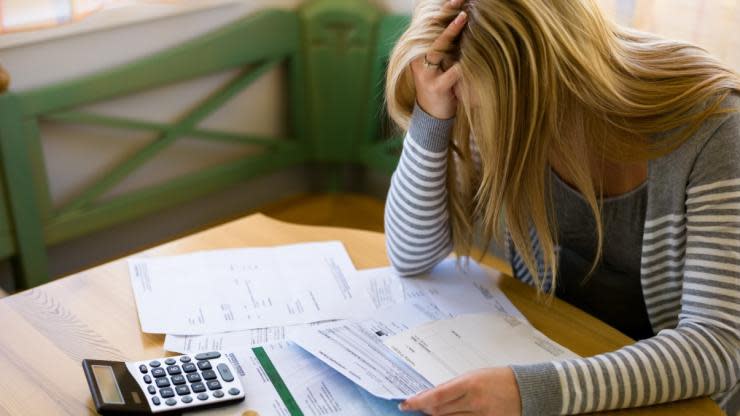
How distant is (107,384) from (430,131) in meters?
0.55

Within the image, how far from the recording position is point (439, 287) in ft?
4.07

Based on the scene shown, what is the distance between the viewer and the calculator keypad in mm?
949

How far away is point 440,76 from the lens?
3.74ft

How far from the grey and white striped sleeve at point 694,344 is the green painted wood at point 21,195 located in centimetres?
129

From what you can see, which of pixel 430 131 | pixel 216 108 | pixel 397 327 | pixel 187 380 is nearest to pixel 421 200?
pixel 430 131

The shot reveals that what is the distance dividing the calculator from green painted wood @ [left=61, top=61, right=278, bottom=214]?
44.2 inches

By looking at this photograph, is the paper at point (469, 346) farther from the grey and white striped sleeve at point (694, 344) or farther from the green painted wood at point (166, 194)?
the green painted wood at point (166, 194)

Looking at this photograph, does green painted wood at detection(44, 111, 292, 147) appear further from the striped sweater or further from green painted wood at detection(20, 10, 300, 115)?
the striped sweater

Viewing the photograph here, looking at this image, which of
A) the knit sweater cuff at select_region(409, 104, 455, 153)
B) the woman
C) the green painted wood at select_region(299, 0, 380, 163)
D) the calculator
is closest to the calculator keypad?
the calculator

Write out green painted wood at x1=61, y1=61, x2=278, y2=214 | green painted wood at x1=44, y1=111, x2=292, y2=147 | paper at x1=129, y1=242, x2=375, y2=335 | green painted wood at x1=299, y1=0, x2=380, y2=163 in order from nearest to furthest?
paper at x1=129, y1=242, x2=375, y2=335 → green painted wood at x1=44, y1=111, x2=292, y2=147 → green painted wood at x1=61, y1=61, x2=278, y2=214 → green painted wood at x1=299, y1=0, x2=380, y2=163

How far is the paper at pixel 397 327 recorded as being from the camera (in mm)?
1002

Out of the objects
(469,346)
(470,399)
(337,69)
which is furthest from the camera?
(337,69)

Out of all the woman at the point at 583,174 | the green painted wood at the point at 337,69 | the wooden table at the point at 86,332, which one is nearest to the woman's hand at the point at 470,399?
the woman at the point at 583,174

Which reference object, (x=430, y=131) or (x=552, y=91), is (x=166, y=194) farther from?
(x=552, y=91)
